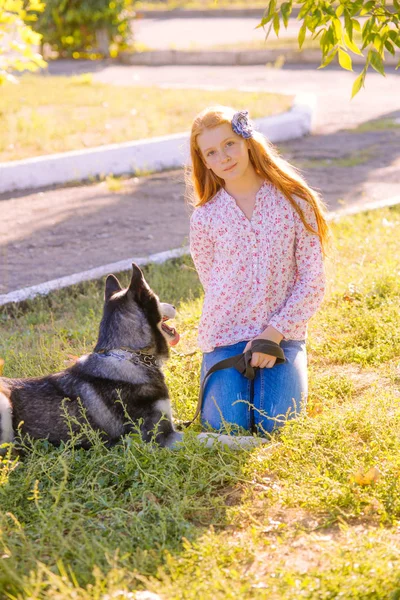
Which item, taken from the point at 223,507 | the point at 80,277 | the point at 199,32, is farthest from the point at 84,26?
the point at 223,507

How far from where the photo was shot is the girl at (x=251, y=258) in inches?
156

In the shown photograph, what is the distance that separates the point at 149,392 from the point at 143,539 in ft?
3.21

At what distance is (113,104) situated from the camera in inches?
481

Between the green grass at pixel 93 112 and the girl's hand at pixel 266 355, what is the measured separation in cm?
611

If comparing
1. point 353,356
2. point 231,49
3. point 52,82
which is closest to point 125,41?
point 231,49

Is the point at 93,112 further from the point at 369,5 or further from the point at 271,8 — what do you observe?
the point at 369,5

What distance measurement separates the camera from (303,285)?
4066 millimetres

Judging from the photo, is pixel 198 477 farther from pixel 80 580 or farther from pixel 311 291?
pixel 311 291

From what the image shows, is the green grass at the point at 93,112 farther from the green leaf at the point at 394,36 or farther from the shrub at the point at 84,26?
the green leaf at the point at 394,36

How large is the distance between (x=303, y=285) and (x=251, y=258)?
0.31 m

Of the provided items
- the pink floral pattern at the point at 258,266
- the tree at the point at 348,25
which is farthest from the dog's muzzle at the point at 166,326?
the tree at the point at 348,25

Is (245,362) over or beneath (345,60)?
beneath

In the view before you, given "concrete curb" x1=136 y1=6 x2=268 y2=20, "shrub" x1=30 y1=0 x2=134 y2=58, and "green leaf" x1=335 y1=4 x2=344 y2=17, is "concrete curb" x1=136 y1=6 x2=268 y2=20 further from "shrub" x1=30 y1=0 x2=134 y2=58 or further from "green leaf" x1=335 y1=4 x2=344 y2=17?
"green leaf" x1=335 y1=4 x2=344 y2=17

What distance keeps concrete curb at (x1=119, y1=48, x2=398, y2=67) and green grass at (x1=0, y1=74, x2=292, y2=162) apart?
5692 mm
